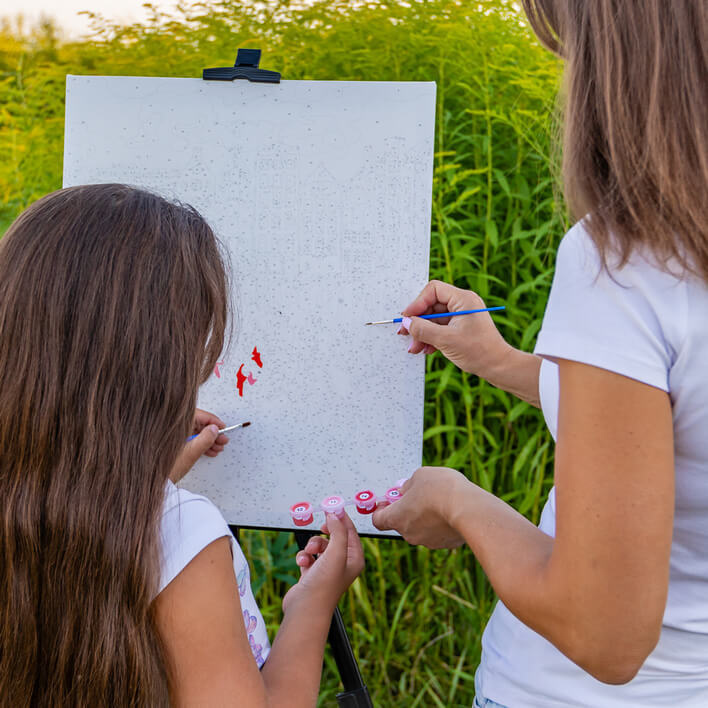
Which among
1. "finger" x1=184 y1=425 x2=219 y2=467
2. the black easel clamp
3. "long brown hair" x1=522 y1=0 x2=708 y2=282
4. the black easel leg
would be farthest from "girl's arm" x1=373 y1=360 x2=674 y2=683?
the black easel clamp

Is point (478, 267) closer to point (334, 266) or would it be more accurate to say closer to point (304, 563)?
point (334, 266)

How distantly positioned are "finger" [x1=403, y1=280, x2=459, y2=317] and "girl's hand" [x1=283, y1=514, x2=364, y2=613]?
367 mm

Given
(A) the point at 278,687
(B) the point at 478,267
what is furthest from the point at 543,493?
(A) the point at 278,687

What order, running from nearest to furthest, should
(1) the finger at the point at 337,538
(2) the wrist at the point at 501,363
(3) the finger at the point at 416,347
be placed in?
1. (1) the finger at the point at 337,538
2. (2) the wrist at the point at 501,363
3. (3) the finger at the point at 416,347

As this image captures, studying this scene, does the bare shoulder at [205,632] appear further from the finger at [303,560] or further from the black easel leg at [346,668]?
the black easel leg at [346,668]

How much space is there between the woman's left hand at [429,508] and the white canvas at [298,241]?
1.26 ft

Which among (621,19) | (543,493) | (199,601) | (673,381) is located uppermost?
(621,19)

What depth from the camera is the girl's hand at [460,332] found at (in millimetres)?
1228

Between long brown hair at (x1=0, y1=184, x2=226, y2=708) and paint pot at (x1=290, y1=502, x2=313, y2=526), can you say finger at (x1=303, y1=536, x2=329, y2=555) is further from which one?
long brown hair at (x1=0, y1=184, x2=226, y2=708)

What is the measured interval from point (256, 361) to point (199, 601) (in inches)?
25.3

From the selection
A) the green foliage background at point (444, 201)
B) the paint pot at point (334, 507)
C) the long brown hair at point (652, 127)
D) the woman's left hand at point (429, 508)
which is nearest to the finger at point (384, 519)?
the woman's left hand at point (429, 508)

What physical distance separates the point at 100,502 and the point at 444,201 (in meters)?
1.40

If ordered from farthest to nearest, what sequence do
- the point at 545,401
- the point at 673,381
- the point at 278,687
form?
the point at 278,687, the point at 545,401, the point at 673,381

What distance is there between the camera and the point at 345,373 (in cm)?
136
